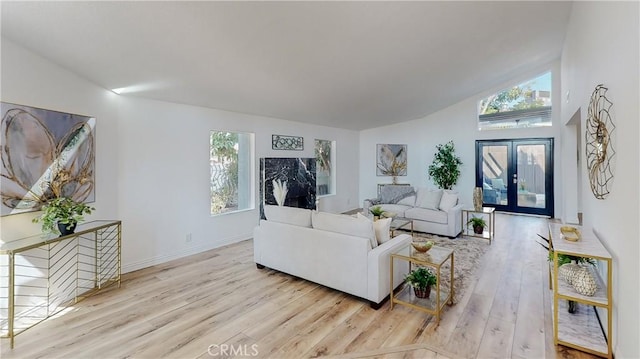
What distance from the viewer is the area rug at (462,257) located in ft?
10.7

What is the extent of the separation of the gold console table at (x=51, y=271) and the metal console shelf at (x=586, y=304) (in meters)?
4.22

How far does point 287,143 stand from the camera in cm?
603

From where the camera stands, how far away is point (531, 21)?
3.68 m

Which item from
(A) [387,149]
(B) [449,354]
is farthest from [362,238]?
(A) [387,149]

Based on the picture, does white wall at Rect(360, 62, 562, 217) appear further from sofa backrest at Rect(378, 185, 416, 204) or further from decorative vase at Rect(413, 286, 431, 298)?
decorative vase at Rect(413, 286, 431, 298)

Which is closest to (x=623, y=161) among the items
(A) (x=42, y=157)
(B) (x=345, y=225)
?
(B) (x=345, y=225)

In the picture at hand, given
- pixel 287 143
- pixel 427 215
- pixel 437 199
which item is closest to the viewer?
pixel 427 215

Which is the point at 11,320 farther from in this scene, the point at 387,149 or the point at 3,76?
the point at 387,149

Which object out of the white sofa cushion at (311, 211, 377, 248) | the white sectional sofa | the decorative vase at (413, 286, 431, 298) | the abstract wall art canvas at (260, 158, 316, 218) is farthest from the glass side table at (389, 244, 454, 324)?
the abstract wall art canvas at (260, 158, 316, 218)

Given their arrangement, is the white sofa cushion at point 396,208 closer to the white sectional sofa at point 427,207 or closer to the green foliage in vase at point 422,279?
the white sectional sofa at point 427,207

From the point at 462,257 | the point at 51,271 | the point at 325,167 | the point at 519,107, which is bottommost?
the point at 462,257

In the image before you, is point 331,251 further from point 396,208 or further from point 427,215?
point 396,208

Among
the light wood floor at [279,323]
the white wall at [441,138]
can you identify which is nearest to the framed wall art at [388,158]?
the white wall at [441,138]

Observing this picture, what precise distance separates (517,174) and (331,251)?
6.51 m
